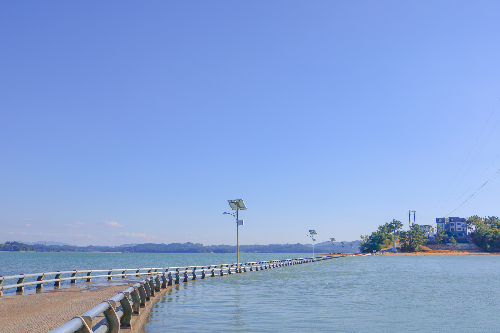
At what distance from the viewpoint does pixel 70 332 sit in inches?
219

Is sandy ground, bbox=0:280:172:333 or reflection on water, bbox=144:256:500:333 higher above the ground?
sandy ground, bbox=0:280:172:333

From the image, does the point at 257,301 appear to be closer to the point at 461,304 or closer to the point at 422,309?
the point at 422,309

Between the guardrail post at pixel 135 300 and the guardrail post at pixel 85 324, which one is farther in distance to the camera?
the guardrail post at pixel 135 300

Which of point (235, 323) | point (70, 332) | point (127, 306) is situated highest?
point (70, 332)

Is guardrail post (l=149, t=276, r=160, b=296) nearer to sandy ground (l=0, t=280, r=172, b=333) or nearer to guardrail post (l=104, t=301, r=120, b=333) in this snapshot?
sandy ground (l=0, t=280, r=172, b=333)

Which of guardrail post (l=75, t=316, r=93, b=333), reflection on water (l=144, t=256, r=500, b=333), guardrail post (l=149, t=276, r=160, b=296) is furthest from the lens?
guardrail post (l=149, t=276, r=160, b=296)

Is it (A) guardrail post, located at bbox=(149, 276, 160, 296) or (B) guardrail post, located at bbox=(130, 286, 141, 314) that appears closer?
(B) guardrail post, located at bbox=(130, 286, 141, 314)

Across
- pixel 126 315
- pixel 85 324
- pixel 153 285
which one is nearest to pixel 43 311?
pixel 153 285

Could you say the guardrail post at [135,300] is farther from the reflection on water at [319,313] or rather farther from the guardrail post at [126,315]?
the guardrail post at [126,315]

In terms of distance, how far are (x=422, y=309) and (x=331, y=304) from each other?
4643 millimetres

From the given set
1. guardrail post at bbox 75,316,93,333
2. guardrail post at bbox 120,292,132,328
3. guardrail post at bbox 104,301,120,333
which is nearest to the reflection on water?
guardrail post at bbox 120,292,132,328

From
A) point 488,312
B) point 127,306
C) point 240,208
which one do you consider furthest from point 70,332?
point 240,208

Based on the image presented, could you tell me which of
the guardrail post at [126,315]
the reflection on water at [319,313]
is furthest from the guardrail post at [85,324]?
the reflection on water at [319,313]

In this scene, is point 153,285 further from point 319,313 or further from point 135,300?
point 135,300
